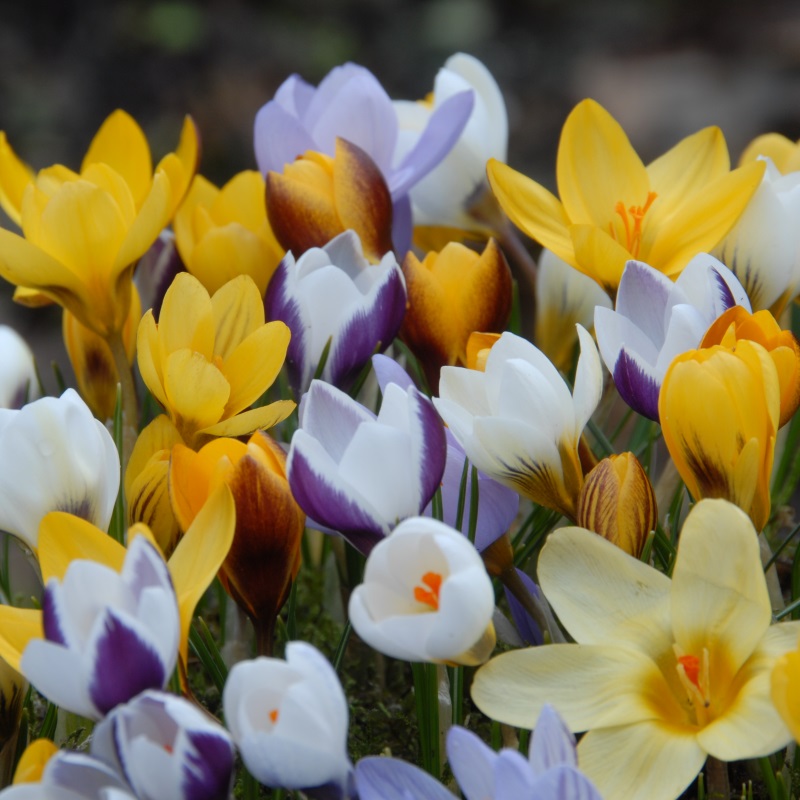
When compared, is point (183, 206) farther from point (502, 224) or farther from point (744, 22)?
point (744, 22)

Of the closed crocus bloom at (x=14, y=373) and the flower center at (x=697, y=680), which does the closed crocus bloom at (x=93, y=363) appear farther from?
the flower center at (x=697, y=680)

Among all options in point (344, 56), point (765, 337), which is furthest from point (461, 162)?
point (344, 56)

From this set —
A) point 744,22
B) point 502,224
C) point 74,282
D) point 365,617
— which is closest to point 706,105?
point 744,22

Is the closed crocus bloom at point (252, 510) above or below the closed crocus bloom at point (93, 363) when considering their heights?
above

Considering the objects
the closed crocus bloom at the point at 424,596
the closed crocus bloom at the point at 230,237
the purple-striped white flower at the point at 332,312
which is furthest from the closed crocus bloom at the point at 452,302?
the closed crocus bloom at the point at 424,596

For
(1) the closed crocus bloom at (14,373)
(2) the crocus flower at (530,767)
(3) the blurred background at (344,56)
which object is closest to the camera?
(2) the crocus flower at (530,767)

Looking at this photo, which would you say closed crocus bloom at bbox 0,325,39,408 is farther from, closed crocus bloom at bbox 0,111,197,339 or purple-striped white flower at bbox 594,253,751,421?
purple-striped white flower at bbox 594,253,751,421

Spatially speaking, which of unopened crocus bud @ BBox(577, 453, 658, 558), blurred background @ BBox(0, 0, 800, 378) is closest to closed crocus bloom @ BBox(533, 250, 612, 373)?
unopened crocus bud @ BBox(577, 453, 658, 558)
